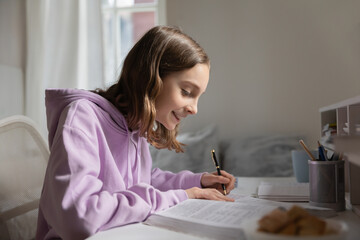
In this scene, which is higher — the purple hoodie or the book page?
the purple hoodie

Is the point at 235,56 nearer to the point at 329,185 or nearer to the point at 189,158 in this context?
the point at 189,158

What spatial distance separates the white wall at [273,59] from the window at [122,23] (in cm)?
21

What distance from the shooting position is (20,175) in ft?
3.71

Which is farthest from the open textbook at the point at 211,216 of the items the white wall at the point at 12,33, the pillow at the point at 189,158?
the white wall at the point at 12,33

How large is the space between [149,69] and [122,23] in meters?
1.61

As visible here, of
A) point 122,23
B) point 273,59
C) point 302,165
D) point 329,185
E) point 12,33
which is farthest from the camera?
point 122,23

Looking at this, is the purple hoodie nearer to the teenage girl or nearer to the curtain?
the teenage girl

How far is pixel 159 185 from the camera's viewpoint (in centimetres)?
122

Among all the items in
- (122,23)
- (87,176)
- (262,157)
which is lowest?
(262,157)

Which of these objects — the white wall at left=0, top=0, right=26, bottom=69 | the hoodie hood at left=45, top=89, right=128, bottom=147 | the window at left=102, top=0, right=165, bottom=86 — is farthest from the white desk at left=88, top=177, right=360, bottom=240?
the window at left=102, top=0, right=165, bottom=86

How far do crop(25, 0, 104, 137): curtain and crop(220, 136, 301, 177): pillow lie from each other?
0.87 metres

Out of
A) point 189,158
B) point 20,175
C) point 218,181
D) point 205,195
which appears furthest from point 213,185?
point 189,158

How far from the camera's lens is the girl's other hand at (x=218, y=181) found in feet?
3.60

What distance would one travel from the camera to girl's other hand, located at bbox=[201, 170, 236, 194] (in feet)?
3.60
